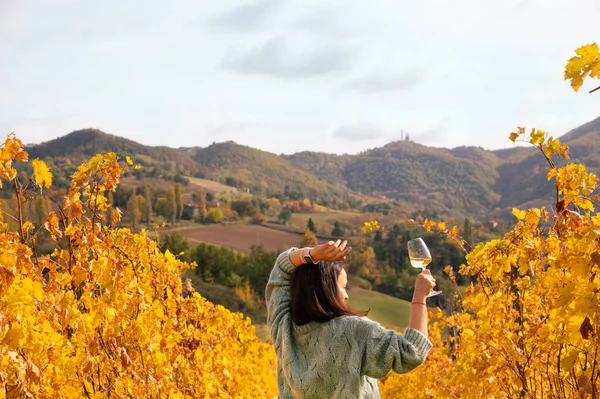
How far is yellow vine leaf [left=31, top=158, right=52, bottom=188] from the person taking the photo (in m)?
2.66

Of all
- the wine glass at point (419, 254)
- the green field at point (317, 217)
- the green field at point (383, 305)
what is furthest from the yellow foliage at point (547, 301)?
the green field at point (317, 217)

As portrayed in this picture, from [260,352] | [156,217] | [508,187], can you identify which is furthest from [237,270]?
[508,187]

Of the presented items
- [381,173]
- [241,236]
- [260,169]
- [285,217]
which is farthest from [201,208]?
[381,173]

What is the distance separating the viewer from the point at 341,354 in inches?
74.6

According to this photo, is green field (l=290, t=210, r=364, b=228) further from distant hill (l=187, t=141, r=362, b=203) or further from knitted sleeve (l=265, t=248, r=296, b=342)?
knitted sleeve (l=265, t=248, r=296, b=342)

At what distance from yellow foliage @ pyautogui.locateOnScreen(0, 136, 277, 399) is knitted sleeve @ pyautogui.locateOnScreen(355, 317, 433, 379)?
44.7 inches

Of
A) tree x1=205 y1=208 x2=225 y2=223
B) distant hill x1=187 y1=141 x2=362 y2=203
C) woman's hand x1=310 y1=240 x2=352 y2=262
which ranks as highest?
distant hill x1=187 y1=141 x2=362 y2=203

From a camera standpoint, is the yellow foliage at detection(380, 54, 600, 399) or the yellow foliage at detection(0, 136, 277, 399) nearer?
the yellow foliage at detection(380, 54, 600, 399)

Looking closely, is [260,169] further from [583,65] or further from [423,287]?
[583,65]

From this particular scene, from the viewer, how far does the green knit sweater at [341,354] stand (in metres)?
1.83

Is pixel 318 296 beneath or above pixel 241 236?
above

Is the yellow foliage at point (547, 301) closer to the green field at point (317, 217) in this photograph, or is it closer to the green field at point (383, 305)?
the green field at point (383, 305)

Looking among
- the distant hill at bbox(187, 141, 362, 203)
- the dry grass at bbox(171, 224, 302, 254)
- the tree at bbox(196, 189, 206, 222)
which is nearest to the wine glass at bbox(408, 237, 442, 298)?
the dry grass at bbox(171, 224, 302, 254)

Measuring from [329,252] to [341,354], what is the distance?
0.35 metres
